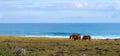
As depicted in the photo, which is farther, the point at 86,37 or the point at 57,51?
the point at 86,37

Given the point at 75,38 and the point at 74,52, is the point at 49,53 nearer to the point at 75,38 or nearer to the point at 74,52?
the point at 74,52

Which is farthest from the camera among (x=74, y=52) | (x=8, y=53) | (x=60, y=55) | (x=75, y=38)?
(x=75, y=38)

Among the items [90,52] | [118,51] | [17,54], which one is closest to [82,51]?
[90,52]

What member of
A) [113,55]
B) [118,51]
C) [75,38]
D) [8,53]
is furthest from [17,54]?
[75,38]

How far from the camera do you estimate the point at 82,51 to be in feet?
105

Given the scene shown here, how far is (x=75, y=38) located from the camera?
47.7 metres

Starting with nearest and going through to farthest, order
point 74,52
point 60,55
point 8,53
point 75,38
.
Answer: point 8,53, point 60,55, point 74,52, point 75,38

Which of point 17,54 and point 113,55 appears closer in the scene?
point 17,54

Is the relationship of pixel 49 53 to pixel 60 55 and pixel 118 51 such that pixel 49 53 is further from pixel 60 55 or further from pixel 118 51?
pixel 118 51

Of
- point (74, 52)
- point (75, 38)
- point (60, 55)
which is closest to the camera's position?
point (60, 55)

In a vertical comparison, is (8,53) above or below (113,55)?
above

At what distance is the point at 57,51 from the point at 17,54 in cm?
1402

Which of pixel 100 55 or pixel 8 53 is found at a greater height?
pixel 8 53

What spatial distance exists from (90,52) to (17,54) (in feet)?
47.4
